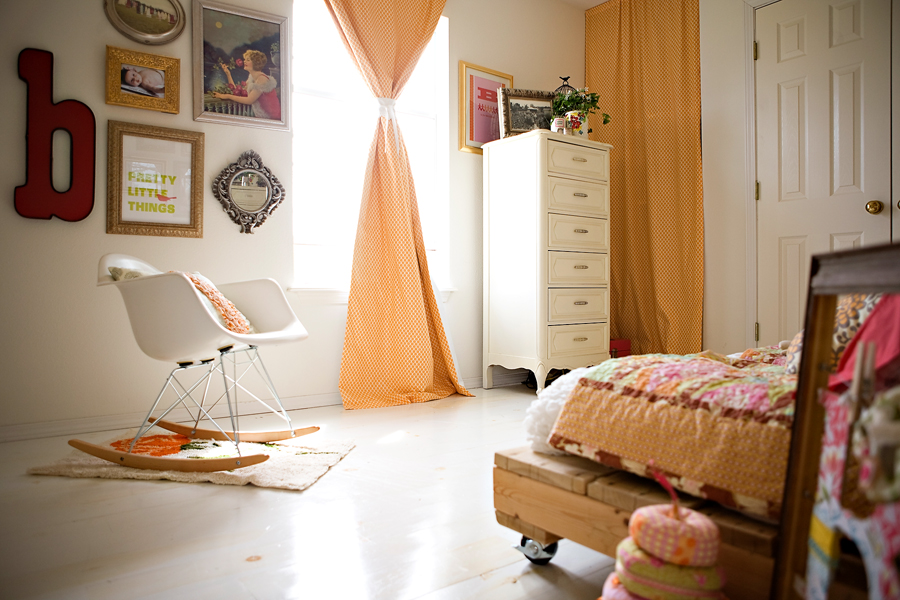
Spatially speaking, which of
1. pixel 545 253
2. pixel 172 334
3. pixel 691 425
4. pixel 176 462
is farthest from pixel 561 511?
pixel 545 253

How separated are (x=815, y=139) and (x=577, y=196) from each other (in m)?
1.30

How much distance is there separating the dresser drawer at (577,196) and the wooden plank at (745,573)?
2638 mm

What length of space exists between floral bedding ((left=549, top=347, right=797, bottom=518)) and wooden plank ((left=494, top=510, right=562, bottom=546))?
199mm

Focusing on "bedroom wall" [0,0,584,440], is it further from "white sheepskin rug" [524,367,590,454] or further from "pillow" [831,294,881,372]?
"pillow" [831,294,881,372]

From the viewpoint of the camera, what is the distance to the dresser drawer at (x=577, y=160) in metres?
3.45

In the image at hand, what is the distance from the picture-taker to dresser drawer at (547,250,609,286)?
345cm

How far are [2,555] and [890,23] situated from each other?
13.6 feet

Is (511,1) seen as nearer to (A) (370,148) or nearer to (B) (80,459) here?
(A) (370,148)

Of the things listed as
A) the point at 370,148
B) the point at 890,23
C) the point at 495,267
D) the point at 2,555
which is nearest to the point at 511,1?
the point at 370,148

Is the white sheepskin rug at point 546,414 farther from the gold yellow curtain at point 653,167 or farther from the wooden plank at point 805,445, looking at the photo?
the gold yellow curtain at point 653,167

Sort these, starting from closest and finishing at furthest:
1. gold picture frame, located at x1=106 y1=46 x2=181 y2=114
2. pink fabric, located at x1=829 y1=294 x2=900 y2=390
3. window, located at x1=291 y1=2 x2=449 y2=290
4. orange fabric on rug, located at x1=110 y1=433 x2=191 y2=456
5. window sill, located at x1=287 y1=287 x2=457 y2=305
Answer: pink fabric, located at x1=829 y1=294 x2=900 y2=390 < orange fabric on rug, located at x1=110 y1=433 x2=191 y2=456 < gold picture frame, located at x1=106 y1=46 x2=181 y2=114 < window sill, located at x1=287 y1=287 x2=457 y2=305 < window, located at x1=291 y1=2 x2=449 y2=290

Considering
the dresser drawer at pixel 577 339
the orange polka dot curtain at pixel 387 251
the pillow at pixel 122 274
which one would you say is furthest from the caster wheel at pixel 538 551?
the dresser drawer at pixel 577 339

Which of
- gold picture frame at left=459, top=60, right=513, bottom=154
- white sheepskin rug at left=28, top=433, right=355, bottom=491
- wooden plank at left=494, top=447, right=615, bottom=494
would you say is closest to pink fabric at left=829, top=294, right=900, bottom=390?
wooden plank at left=494, top=447, right=615, bottom=494

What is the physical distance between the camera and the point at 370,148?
341cm
